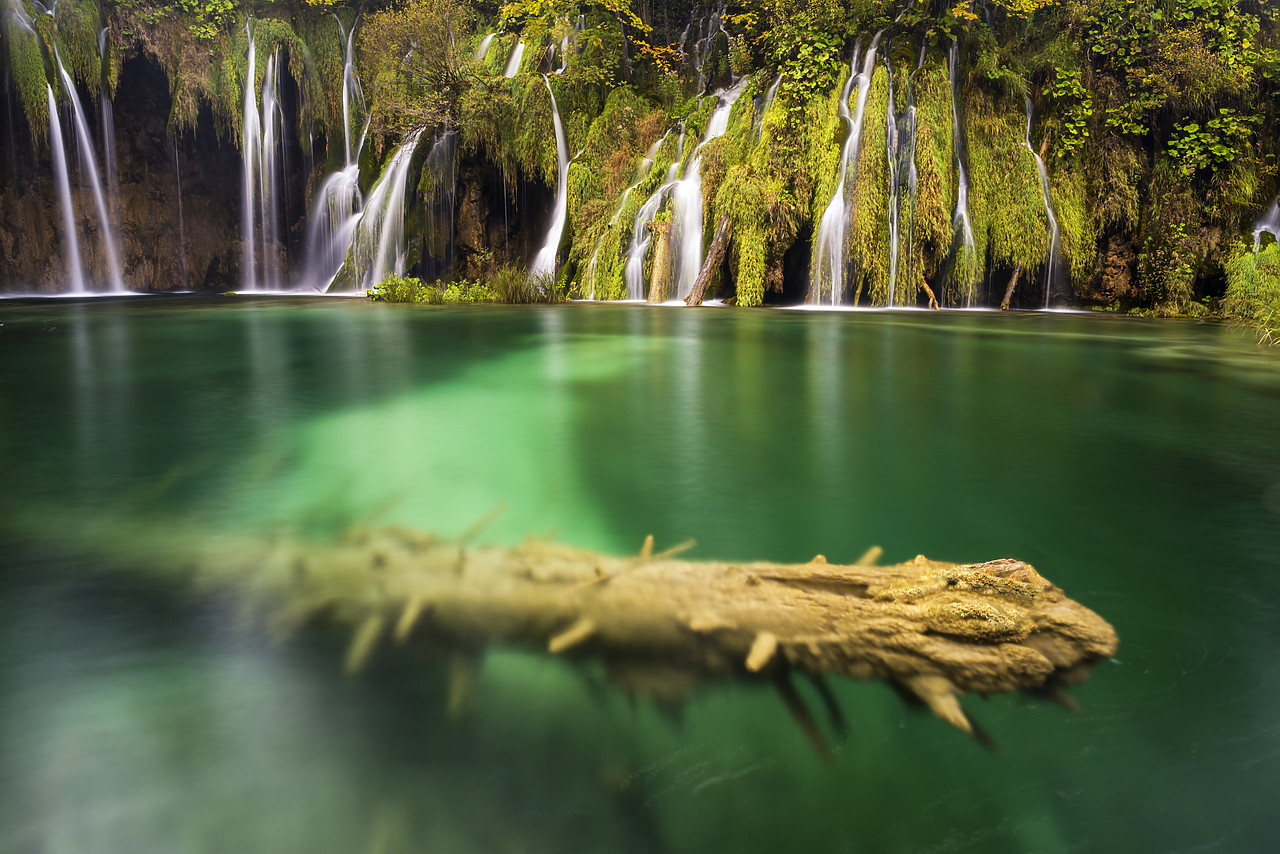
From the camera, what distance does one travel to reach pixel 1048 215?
43.5 feet

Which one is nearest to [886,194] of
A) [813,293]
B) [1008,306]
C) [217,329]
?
[813,293]

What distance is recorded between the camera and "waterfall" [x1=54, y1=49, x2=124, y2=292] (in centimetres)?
1806

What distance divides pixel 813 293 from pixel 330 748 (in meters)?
13.3

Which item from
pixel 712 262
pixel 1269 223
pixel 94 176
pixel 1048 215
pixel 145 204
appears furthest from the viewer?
pixel 145 204

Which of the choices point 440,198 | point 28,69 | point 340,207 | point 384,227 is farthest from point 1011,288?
point 28,69

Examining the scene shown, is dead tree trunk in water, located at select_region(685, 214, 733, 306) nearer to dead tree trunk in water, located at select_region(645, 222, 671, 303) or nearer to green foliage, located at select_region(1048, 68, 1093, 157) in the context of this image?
dead tree trunk in water, located at select_region(645, 222, 671, 303)

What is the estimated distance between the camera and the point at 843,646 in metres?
2.08

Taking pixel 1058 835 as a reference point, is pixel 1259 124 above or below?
above

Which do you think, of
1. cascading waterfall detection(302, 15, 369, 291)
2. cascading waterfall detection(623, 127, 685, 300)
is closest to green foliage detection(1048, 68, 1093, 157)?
cascading waterfall detection(623, 127, 685, 300)

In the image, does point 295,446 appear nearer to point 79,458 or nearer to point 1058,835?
point 79,458

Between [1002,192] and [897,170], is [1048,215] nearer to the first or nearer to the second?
[1002,192]

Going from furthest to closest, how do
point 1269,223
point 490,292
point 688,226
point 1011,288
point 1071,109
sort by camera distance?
point 490,292, point 688,226, point 1011,288, point 1071,109, point 1269,223

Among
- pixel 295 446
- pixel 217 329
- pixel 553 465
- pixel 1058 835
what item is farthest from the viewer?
pixel 217 329

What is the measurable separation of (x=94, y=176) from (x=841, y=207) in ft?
58.4
